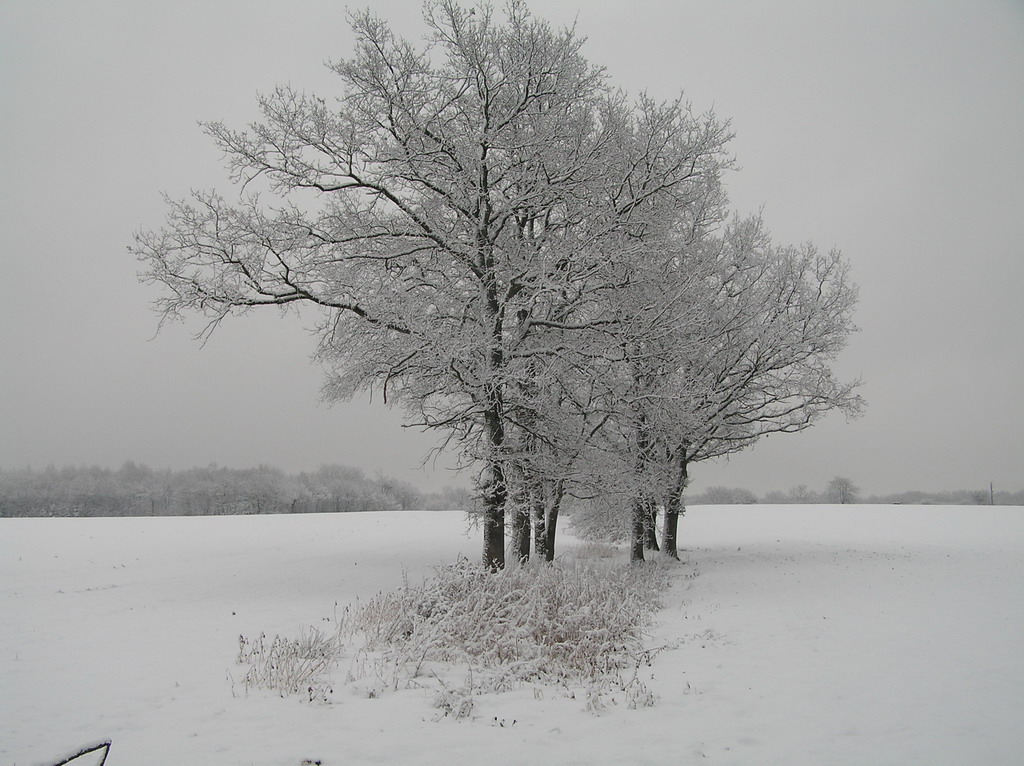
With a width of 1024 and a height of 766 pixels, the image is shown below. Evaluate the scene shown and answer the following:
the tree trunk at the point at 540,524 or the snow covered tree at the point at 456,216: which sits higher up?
the snow covered tree at the point at 456,216

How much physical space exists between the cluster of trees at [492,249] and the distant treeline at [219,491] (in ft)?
194

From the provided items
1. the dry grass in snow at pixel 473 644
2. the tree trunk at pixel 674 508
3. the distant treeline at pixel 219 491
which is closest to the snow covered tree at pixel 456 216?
the dry grass in snow at pixel 473 644

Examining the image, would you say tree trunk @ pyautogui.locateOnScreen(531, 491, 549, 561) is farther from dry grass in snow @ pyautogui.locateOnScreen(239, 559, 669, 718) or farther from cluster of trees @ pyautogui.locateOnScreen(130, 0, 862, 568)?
dry grass in snow @ pyautogui.locateOnScreen(239, 559, 669, 718)

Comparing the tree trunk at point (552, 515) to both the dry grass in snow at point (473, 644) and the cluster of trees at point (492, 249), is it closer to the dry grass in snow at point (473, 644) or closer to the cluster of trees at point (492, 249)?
the cluster of trees at point (492, 249)

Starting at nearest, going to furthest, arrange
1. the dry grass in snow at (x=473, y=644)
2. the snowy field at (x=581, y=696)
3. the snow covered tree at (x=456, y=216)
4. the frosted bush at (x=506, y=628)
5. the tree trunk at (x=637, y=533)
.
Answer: the snowy field at (x=581, y=696) < the dry grass in snow at (x=473, y=644) < the frosted bush at (x=506, y=628) < the snow covered tree at (x=456, y=216) < the tree trunk at (x=637, y=533)

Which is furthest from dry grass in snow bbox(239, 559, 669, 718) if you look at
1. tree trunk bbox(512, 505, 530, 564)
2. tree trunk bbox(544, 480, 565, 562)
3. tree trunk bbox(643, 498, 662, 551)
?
tree trunk bbox(643, 498, 662, 551)

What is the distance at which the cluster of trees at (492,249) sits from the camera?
11.0 meters

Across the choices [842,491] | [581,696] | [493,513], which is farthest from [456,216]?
[842,491]

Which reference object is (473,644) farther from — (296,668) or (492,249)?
(492,249)

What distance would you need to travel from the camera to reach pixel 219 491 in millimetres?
80688

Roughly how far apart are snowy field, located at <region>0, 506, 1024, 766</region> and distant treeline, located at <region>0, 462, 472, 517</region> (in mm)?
59279

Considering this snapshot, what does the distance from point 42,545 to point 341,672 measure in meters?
19.5

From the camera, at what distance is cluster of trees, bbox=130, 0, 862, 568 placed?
36.1 feet

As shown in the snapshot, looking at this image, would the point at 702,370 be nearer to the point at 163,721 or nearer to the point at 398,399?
the point at 398,399
